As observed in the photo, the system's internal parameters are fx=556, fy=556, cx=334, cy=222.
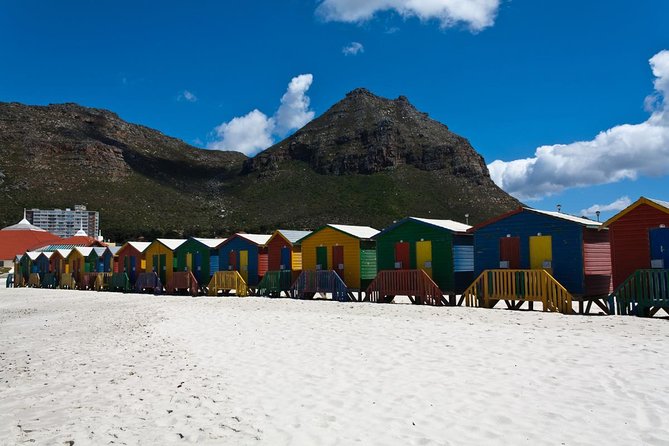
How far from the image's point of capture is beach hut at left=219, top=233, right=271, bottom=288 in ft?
93.8

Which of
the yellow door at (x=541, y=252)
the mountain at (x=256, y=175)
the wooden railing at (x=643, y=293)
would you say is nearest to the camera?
the wooden railing at (x=643, y=293)

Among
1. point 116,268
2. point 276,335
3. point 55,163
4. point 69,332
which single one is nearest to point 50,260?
point 116,268

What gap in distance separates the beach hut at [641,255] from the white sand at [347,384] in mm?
1261

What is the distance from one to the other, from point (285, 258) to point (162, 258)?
10.9m

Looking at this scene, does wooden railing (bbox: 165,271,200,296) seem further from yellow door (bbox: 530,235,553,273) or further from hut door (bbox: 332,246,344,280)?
yellow door (bbox: 530,235,553,273)

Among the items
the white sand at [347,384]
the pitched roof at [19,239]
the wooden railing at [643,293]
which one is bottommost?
the white sand at [347,384]

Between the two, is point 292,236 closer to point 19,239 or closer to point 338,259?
point 338,259

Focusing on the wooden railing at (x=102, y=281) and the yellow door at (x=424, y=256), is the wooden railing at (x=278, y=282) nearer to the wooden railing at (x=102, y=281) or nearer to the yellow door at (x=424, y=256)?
the yellow door at (x=424, y=256)

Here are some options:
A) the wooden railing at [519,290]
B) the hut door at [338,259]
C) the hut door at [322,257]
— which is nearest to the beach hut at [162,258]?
the hut door at [322,257]

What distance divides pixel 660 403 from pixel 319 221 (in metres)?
71.0

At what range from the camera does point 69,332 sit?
574 inches

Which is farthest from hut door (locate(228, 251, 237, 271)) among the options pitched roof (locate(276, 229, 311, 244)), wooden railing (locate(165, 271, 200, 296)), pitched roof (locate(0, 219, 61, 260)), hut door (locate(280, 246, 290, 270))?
pitched roof (locate(0, 219, 61, 260))

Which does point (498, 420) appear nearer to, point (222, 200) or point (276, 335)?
point (276, 335)

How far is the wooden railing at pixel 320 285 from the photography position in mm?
22969
